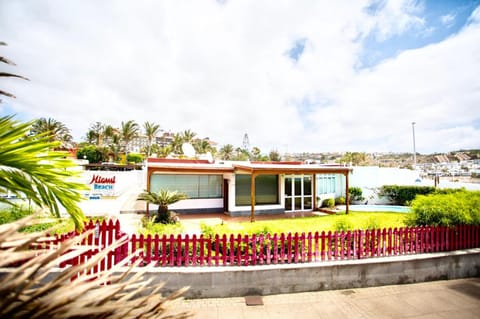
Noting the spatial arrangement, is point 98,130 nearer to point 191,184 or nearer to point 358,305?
point 191,184

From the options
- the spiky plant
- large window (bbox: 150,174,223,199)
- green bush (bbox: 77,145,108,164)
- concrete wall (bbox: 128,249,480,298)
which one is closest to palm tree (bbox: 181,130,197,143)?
green bush (bbox: 77,145,108,164)

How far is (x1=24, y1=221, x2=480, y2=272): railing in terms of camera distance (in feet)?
17.8

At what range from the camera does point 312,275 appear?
5715 millimetres

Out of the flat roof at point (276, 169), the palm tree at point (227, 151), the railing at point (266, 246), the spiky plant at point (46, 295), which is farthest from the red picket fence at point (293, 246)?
the palm tree at point (227, 151)

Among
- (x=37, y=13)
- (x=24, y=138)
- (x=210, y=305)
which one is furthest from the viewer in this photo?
(x=37, y=13)

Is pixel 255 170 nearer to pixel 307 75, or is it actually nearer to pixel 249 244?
pixel 249 244

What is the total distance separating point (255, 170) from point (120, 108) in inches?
2662

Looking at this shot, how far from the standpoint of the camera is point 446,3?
866 cm

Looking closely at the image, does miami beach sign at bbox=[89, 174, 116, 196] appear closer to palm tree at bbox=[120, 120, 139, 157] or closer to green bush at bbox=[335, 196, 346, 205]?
green bush at bbox=[335, 196, 346, 205]

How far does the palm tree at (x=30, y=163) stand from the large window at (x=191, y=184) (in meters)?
13.3

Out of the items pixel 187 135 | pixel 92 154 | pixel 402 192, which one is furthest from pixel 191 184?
pixel 187 135

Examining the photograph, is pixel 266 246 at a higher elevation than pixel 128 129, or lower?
lower

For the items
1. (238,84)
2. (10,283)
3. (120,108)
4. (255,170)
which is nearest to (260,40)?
(255,170)

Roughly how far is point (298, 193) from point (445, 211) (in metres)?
10.4
